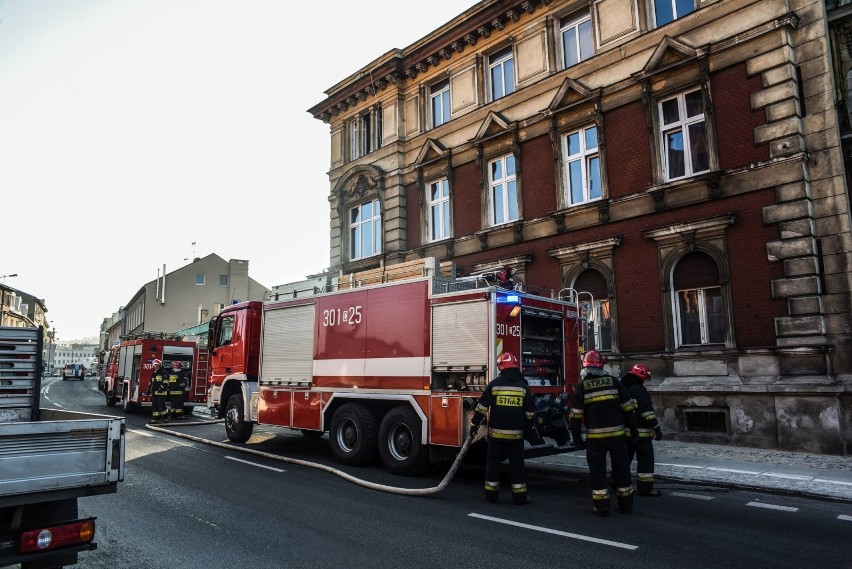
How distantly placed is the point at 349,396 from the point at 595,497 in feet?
16.6

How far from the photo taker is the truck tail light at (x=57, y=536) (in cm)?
377

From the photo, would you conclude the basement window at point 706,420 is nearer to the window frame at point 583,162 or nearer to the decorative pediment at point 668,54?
the window frame at point 583,162

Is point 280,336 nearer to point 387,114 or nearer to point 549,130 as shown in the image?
point 549,130

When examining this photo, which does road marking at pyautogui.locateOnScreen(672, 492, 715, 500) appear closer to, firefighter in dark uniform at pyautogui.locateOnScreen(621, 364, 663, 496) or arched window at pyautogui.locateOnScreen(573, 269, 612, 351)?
firefighter in dark uniform at pyautogui.locateOnScreen(621, 364, 663, 496)

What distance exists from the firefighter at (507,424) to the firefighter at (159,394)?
1276 cm

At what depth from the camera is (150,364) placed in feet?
71.4

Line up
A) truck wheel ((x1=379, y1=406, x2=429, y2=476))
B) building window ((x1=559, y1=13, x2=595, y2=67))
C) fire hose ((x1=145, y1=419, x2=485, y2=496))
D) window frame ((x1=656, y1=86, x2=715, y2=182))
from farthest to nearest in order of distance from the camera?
building window ((x1=559, y1=13, x2=595, y2=67))
window frame ((x1=656, y1=86, x2=715, y2=182))
truck wheel ((x1=379, y1=406, x2=429, y2=476))
fire hose ((x1=145, y1=419, x2=485, y2=496))

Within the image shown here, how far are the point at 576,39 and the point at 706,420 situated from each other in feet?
34.2

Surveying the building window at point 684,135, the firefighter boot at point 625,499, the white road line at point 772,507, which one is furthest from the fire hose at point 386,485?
the building window at point 684,135

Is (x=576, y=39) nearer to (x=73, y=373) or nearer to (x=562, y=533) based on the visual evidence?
(x=562, y=533)

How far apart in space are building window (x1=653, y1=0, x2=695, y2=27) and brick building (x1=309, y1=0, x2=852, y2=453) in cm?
4

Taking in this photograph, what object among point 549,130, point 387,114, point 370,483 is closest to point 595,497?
point 370,483

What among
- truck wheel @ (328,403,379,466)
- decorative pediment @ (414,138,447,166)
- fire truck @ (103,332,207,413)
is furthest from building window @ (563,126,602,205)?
fire truck @ (103,332,207,413)

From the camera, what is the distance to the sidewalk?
826cm
